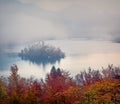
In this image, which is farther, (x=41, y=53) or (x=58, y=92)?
(x=41, y=53)

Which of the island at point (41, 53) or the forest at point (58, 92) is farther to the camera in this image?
the island at point (41, 53)

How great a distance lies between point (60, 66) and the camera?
20875mm

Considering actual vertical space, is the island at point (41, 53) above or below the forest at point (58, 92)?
above

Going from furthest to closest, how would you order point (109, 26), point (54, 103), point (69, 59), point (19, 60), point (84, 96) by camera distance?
point (69, 59) → point (19, 60) → point (109, 26) → point (54, 103) → point (84, 96)

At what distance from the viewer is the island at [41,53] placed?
18.8 m

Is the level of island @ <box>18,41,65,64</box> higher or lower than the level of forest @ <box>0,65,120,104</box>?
higher

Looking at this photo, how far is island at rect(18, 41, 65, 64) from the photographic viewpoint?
18797 millimetres

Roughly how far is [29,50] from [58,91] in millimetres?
4778

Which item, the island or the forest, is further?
the island

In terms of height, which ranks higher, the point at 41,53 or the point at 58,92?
the point at 41,53

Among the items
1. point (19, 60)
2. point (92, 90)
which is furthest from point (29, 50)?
point (92, 90)

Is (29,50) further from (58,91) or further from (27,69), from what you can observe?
(58,91)

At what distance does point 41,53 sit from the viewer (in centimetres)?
1970

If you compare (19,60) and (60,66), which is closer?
(19,60)
